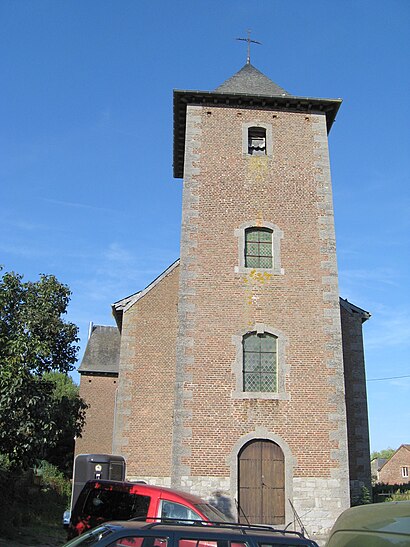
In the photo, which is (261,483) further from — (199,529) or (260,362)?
(199,529)

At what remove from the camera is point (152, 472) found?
17.7 meters

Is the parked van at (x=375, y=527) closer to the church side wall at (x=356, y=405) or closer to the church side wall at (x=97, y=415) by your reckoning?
the church side wall at (x=356, y=405)

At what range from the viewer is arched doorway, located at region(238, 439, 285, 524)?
15.0 meters

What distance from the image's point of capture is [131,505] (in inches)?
331

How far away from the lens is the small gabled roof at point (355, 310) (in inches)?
771

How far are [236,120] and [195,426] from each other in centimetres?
1050

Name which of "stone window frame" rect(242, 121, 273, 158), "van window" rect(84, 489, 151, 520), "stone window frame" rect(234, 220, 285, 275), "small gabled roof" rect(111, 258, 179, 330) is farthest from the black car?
"stone window frame" rect(242, 121, 273, 158)

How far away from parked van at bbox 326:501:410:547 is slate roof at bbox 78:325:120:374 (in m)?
29.3

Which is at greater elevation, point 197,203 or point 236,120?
point 236,120

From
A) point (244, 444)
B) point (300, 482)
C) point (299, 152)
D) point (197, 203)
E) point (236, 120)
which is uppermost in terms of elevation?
point (236, 120)

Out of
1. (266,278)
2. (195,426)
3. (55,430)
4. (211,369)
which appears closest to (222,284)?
(266,278)

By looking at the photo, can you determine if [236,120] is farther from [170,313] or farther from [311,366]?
[311,366]

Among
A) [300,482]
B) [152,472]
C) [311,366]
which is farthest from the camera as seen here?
[152,472]

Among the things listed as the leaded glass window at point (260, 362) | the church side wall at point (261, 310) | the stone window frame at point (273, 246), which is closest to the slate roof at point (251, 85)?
the church side wall at point (261, 310)
